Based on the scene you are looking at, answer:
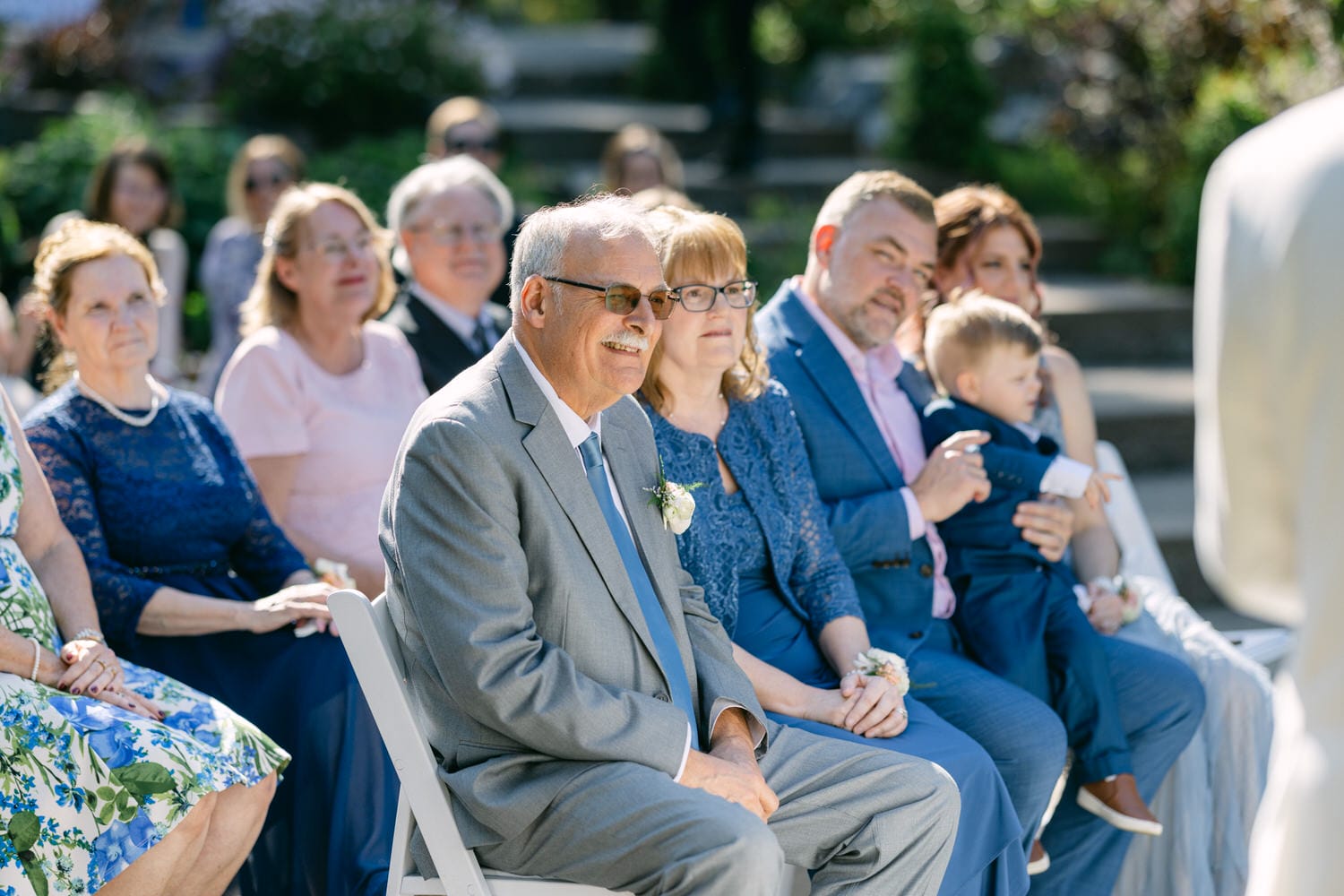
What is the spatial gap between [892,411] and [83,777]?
2.18 metres

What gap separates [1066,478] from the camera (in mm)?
3840

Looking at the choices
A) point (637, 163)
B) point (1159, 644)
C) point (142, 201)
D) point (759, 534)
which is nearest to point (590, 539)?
point (759, 534)

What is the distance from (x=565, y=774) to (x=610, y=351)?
2.61 feet

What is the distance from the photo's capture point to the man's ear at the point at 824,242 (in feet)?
13.3

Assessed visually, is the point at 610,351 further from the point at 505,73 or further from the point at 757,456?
the point at 505,73

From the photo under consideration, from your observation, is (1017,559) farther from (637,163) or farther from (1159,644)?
(637,163)

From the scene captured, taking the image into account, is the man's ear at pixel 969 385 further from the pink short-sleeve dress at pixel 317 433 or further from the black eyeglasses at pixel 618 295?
the pink short-sleeve dress at pixel 317 433

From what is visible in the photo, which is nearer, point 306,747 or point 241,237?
point 306,747

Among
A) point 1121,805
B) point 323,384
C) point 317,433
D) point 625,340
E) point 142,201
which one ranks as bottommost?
point 1121,805

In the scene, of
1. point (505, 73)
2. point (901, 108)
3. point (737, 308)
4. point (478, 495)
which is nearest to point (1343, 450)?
point (478, 495)

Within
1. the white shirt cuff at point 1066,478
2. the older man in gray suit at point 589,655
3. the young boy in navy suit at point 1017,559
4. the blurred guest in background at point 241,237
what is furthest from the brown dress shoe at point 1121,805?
the blurred guest in background at point 241,237

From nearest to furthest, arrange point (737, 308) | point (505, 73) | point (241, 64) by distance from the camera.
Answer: point (737, 308) < point (241, 64) < point (505, 73)

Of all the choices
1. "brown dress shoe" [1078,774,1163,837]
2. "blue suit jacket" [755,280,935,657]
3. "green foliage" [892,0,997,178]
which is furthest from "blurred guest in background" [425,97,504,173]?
"green foliage" [892,0,997,178]

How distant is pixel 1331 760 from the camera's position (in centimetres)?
177
